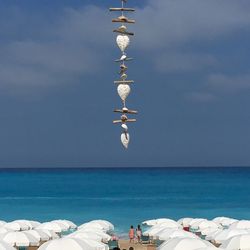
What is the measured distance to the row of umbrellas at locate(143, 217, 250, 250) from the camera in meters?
20.8

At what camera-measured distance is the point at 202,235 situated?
98.5ft

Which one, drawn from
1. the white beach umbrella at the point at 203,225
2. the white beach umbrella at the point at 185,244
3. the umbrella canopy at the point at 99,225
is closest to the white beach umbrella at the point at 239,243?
the white beach umbrella at the point at 185,244

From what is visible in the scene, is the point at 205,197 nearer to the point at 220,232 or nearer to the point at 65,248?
the point at 220,232

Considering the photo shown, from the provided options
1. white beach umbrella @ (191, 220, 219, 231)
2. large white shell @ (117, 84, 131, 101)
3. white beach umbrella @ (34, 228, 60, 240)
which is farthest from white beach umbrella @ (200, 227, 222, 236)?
large white shell @ (117, 84, 131, 101)

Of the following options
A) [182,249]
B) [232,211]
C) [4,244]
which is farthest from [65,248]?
[232,211]

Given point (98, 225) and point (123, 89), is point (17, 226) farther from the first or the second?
point (123, 89)

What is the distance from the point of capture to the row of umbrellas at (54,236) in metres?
20.8

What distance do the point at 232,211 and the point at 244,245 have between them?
41.0 meters

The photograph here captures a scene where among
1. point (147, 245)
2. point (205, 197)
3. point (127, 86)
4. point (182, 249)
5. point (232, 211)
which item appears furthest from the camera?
point (205, 197)

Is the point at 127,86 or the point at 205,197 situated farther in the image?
the point at 205,197

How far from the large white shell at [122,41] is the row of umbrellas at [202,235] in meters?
5.88

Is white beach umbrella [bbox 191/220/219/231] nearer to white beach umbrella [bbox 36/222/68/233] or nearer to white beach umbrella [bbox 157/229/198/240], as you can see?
white beach umbrella [bbox 157/229/198/240]

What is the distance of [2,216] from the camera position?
2291 inches

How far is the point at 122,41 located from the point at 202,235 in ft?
51.4
